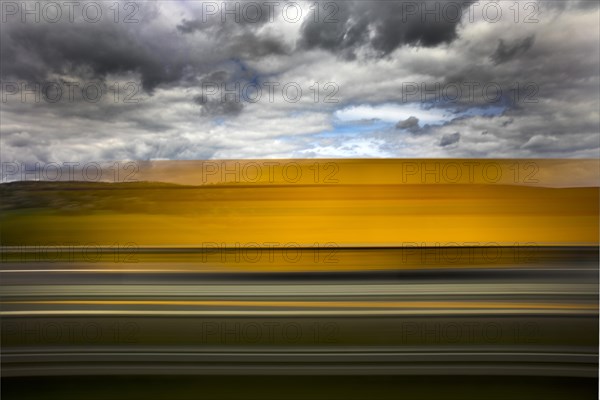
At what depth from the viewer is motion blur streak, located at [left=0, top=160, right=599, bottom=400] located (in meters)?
2.76

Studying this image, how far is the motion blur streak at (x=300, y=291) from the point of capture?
2.76 m

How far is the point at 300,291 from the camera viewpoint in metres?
4.04

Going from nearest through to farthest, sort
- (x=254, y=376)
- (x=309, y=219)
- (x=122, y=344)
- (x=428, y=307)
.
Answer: (x=254, y=376) → (x=122, y=344) → (x=428, y=307) → (x=309, y=219)

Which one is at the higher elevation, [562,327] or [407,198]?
[407,198]

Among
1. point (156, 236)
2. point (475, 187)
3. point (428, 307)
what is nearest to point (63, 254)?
point (156, 236)

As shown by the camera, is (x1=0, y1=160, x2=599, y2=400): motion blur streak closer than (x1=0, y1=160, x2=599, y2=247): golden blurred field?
Yes

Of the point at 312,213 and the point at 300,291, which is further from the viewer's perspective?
the point at 312,213

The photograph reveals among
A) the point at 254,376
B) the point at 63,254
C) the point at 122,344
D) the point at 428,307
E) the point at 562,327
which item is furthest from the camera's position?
the point at 63,254

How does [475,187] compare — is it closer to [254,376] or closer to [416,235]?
[416,235]

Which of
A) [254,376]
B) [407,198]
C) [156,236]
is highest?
[407,198]

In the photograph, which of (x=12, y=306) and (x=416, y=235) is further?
(x=416, y=235)

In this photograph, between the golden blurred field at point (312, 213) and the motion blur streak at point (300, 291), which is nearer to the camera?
the motion blur streak at point (300, 291)

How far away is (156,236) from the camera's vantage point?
498cm

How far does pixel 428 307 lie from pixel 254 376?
1.68 metres
